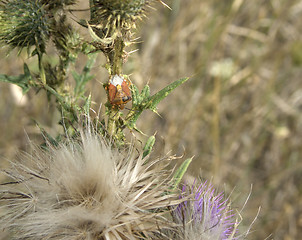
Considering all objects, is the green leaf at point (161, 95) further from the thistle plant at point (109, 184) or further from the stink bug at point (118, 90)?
the stink bug at point (118, 90)

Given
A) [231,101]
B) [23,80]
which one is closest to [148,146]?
[23,80]

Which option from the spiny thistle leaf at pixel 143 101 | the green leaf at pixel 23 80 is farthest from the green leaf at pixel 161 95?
the green leaf at pixel 23 80

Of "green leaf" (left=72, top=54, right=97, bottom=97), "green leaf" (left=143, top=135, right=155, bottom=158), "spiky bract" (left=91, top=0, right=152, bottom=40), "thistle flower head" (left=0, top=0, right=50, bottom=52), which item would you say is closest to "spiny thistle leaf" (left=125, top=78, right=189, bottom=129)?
"green leaf" (left=143, top=135, right=155, bottom=158)

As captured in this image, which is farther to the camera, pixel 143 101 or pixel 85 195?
pixel 143 101

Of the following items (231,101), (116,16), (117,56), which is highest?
(116,16)

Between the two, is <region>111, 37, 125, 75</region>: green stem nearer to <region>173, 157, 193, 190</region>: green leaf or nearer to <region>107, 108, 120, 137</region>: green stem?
<region>107, 108, 120, 137</region>: green stem

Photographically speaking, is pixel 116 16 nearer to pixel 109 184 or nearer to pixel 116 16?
pixel 116 16

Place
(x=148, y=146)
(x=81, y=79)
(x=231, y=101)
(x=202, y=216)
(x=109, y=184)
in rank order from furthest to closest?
(x=231, y=101), (x=81, y=79), (x=148, y=146), (x=202, y=216), (x=109, y=184)

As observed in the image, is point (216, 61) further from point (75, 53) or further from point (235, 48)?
point (75, 53)
